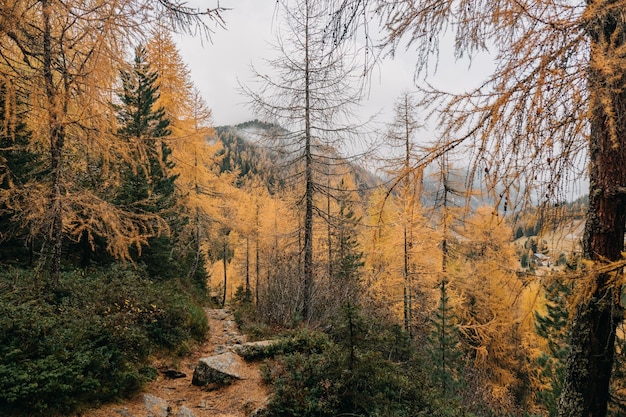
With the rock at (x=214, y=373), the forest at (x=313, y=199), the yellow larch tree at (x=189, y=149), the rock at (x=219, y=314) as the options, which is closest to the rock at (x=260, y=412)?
the forest at (x=313, y=199)

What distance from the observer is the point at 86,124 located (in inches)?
192

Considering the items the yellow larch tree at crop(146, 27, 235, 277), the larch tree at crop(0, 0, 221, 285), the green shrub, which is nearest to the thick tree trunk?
the green shrub

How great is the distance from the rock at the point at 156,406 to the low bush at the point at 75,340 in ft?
0.87

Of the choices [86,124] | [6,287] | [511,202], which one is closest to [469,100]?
[511,202]

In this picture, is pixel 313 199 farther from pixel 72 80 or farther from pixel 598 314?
pixel 598 314

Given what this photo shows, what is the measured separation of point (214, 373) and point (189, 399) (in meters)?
0.56

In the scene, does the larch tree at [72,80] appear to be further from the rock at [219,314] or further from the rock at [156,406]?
the rock at [219,314]

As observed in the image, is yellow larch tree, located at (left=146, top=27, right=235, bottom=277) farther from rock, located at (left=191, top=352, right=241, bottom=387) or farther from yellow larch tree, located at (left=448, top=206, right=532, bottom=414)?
yellow larch tree, located at (left=448, top=206, right=532, bottom=414)

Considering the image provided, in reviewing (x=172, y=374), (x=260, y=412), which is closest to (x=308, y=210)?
(x=172, y=374)

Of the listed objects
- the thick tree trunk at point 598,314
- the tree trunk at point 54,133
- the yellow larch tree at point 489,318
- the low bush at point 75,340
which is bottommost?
the yellow larch tree at point 489,318

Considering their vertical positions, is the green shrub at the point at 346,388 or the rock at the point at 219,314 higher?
the green shrub at the point at 346,388

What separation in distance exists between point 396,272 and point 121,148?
11564mm

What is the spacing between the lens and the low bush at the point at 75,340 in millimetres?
3605

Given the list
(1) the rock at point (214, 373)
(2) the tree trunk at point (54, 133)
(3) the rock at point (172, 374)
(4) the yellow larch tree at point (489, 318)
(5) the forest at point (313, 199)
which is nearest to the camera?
(5) the forest at point (313, 199)
